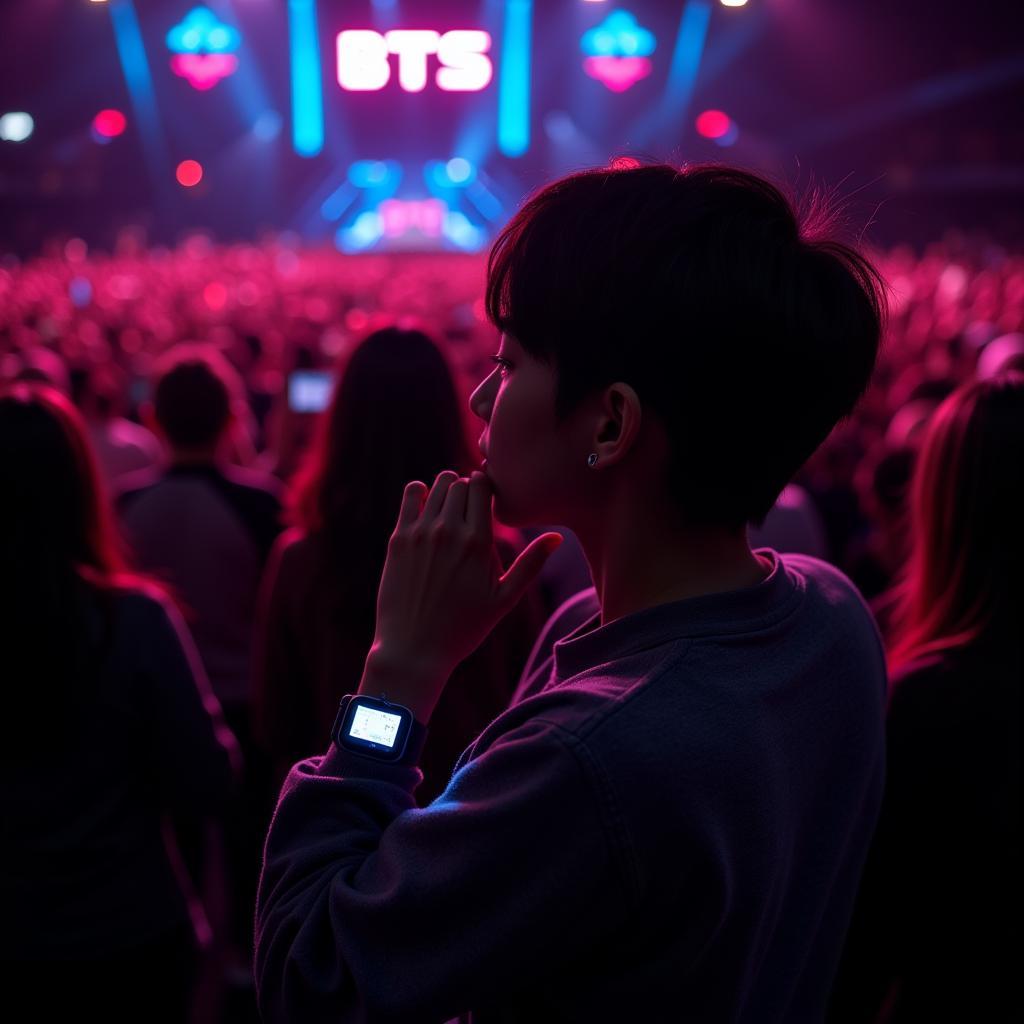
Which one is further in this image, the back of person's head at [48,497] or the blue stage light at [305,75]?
the blue stage light at [305,75]

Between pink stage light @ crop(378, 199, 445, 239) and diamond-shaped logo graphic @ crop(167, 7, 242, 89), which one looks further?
pink stage light @ crop(378, 199, 445, 239)

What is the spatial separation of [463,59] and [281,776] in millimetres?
21149

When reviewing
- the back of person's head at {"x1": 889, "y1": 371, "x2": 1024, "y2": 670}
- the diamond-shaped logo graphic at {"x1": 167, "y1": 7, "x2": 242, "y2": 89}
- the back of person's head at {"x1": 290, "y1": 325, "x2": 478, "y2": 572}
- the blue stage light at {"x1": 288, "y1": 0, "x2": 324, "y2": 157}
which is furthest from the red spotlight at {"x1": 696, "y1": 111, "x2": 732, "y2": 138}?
the back of person's head at {"x1": 889, "y1": 371, "x2": 1024, "y2": 670}

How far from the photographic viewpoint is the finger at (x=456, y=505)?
1.04 m

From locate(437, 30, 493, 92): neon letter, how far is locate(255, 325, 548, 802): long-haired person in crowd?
2045 cm

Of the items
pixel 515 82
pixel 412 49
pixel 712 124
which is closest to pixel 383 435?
pixel 412 49

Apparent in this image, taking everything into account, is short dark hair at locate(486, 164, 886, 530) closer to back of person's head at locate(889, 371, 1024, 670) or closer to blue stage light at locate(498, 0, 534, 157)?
back of person's head at locate(889, 371, 1024, 670)

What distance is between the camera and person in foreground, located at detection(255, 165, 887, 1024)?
822mm

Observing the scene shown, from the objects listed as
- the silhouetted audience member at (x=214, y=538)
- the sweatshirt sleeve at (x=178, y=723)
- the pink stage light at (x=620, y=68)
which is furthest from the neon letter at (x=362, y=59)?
the sweatshirt sleeve at (x=178, y=723)

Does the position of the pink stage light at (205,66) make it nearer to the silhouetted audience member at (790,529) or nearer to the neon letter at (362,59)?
the neon letter at (362,59)

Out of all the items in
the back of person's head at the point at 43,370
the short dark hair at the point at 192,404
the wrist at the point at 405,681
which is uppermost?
the wrist at the point at 405,681

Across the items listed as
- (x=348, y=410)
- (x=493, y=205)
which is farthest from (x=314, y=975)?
(x=493, y=205)

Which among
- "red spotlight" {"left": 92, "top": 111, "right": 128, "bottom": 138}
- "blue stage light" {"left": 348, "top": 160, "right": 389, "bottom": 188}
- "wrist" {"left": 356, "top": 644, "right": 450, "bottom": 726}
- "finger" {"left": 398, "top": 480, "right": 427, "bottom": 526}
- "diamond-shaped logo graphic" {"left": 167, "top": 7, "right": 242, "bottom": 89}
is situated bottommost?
"blue stage light" {"left": 348, "top": 160, "right": 389, "bottom": 188}

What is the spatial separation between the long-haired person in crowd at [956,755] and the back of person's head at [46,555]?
1315 millimetres
